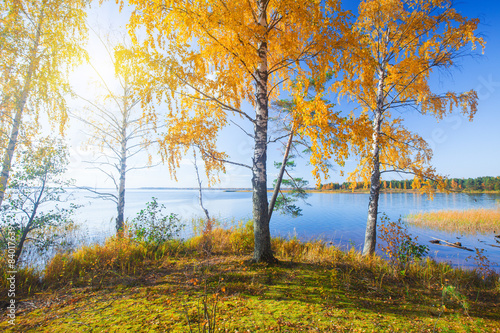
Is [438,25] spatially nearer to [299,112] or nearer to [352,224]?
[299,112]

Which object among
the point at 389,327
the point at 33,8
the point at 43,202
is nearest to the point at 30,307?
the point at 43,202

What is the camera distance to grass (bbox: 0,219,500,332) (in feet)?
8.93

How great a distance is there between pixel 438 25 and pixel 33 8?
12.3 metres

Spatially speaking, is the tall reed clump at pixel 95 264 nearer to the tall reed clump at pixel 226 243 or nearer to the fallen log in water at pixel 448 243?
the tall reed clump at pixel 226 243

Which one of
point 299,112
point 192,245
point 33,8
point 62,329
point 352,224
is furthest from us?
point 352,224

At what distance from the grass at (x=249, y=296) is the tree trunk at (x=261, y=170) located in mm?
486

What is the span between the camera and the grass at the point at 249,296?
2721 mm

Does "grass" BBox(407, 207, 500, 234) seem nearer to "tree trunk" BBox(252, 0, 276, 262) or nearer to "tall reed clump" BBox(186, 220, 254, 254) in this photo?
"tall reed clump" BBox(186, 220, 254, 254)

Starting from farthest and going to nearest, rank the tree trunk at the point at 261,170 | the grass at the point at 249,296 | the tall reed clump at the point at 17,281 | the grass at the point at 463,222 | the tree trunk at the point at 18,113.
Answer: the grass at the point at 463,222, the tree trunk at the point at 18,113, the tree trunk at the point at 261,170, the tall reed clump at the point at 17,281, the grass at the point at 249,296

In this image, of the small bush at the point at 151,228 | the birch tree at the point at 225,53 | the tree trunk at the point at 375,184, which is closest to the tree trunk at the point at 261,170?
the birch tree at the point at 225,53

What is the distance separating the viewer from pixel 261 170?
4828 mm

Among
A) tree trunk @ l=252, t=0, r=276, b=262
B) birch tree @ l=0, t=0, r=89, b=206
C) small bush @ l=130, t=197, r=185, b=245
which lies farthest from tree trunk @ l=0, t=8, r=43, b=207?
tree trunk @ l=252, t=0, r=276, b=262

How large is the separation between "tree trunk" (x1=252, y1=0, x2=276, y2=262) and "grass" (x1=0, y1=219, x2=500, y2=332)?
1.59 ft

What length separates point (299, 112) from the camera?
3875 millimetres
